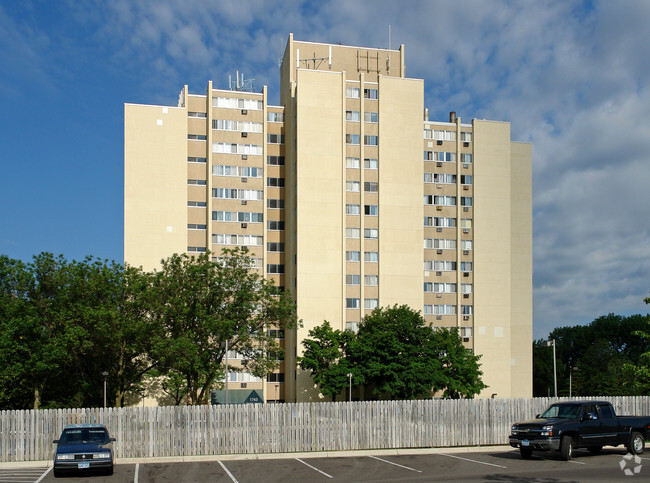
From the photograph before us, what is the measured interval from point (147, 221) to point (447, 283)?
32.4 metres

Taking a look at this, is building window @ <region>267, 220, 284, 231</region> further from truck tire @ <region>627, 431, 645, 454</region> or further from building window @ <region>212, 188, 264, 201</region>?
truck tire @ <region>627, 431, 645, 454</region>

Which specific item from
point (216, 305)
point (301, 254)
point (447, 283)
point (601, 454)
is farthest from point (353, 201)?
point (601, 454)

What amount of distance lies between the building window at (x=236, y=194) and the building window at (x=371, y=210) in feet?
36.5

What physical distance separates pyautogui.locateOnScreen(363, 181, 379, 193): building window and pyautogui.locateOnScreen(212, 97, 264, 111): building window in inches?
560

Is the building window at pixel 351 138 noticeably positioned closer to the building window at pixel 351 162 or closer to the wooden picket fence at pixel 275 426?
the building window at pixel 351 162

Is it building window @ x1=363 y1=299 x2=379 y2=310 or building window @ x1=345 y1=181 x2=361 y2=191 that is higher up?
building window @ x1=345 y1=181 x2=361 y2=191

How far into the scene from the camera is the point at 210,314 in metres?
49.4

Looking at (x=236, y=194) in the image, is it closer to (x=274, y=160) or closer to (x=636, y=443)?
(x=274, y=160)

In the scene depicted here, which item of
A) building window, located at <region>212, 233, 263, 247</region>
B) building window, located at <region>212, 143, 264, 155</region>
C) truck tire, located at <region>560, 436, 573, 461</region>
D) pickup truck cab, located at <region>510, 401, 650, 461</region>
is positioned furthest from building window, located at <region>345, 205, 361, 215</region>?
truck tire, located at <region>560, 436, 573, 461</region>

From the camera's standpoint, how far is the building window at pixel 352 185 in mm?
70750

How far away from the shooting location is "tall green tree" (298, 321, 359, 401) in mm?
60281

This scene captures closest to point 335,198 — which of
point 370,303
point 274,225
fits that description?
point 274,225

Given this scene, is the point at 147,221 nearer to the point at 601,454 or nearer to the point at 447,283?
the point at 447,283

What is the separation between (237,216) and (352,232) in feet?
39.8
